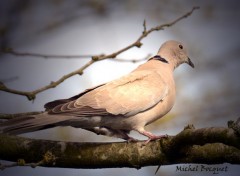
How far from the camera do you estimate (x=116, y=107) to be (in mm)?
3396

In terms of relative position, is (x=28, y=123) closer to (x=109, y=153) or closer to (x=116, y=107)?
(x=109, y=153)

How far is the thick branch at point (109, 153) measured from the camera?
2.52m

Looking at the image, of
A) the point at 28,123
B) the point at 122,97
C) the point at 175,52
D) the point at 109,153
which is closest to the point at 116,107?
the point at 122,97

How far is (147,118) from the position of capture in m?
3.45

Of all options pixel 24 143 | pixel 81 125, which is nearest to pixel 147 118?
pixel 81 125

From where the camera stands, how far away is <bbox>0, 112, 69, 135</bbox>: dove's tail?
286cm

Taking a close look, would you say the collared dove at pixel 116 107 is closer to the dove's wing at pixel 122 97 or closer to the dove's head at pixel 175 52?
the dove's wing at pixel 122 97

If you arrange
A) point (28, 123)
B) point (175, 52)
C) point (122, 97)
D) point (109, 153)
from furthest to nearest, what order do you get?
1. point (175, 52)
2. point (122, 97)
3. point (28, 123)
4. point (109, 153)

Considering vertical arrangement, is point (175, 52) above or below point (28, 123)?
above

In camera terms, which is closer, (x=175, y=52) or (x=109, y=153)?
(x=109, y=153)

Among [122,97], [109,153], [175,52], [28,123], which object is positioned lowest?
[109,153]

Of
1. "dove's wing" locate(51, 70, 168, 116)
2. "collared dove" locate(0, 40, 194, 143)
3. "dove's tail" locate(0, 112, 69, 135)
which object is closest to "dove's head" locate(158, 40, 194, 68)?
"collared dove" locate(0, 40, 194, 143)

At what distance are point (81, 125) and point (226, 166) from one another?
112 cm

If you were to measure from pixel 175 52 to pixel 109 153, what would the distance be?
6.80ft
